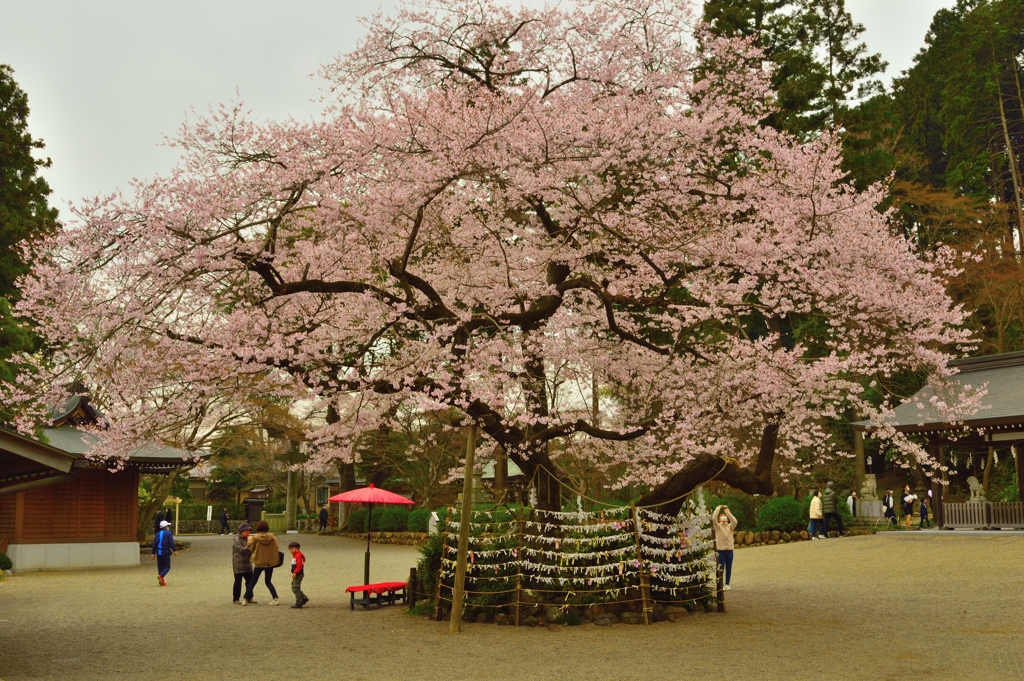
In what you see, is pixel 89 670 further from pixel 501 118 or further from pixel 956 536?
pixel 956 536

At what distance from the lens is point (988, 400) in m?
23.7

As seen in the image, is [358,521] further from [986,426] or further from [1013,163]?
[1013,163]

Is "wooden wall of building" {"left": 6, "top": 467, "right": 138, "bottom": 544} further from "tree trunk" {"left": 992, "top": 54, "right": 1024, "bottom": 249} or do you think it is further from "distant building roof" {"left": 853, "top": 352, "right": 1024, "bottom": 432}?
"tree trunk" {"left": 992, "top": 54, "right": 1024, "bottom": 249}

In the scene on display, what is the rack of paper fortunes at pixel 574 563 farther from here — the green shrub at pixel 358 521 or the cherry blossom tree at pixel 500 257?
the green shrub at pixel 358 521

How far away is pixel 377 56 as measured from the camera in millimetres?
13023

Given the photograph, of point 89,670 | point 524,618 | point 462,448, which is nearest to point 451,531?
point 524,618

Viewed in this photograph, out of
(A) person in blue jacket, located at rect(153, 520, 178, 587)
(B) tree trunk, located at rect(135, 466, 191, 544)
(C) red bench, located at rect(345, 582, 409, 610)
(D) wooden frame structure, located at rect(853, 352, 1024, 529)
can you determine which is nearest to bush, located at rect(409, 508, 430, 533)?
(B) tree trunk, located at rect(135, 466, 191, 544)

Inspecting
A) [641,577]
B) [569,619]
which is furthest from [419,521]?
[641,577]

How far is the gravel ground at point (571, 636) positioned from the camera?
9.21 metres

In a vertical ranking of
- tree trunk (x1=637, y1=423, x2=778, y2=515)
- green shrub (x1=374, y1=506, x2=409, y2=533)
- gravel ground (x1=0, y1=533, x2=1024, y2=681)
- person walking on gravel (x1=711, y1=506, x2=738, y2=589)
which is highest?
tree trunk (x1=637, y1=423, x2=778, y2=515)

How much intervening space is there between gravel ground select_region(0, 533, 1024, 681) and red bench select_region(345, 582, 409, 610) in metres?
0.33

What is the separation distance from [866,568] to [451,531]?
9.85 m

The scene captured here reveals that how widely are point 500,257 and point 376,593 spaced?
21.8ft

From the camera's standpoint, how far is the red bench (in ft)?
49.4
